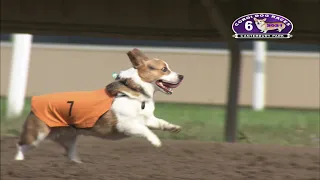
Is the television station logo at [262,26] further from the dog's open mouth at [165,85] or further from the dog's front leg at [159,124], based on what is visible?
the dog's front leg at [159,124]

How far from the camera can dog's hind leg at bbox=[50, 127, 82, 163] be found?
11.0ft

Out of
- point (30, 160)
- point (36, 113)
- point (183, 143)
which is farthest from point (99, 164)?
point (36, 113)

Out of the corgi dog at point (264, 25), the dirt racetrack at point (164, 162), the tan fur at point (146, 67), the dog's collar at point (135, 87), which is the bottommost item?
the dirt racetrack at point (164, 162)

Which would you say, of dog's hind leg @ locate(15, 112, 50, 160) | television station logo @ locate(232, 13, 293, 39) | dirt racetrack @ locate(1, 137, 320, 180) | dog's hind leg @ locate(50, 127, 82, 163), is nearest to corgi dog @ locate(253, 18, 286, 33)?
television station logo @ locate(232, 13, 293, 39)

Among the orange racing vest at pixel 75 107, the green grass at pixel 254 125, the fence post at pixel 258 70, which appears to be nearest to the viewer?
the orange racing vest at pixel 75 107

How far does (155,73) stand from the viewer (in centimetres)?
305

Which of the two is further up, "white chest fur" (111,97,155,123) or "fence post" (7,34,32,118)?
"fence post" (7,34,32,118)

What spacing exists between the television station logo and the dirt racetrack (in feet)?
3.57

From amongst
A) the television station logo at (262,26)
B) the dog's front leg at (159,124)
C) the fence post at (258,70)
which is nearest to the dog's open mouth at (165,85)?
the dog's front leg at (159,124)

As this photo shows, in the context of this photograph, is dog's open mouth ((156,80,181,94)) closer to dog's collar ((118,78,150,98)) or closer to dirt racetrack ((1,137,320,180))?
dog's collar ((118,78,150,98))

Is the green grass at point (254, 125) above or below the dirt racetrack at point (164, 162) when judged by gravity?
above

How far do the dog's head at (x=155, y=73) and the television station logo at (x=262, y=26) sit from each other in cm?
51

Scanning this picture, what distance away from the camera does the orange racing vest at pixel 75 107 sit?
3131mm

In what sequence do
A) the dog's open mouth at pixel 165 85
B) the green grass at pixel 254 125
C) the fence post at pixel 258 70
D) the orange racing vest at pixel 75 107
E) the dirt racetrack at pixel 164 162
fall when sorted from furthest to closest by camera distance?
1. the green grass at pixel 254 125
2. the dirt racetrack at pixel 164 162
3. the fence post at pixel 258 70
4. the orange racing vest at pixel 75 107
5. the dog's open mouth at pixel 165 85
